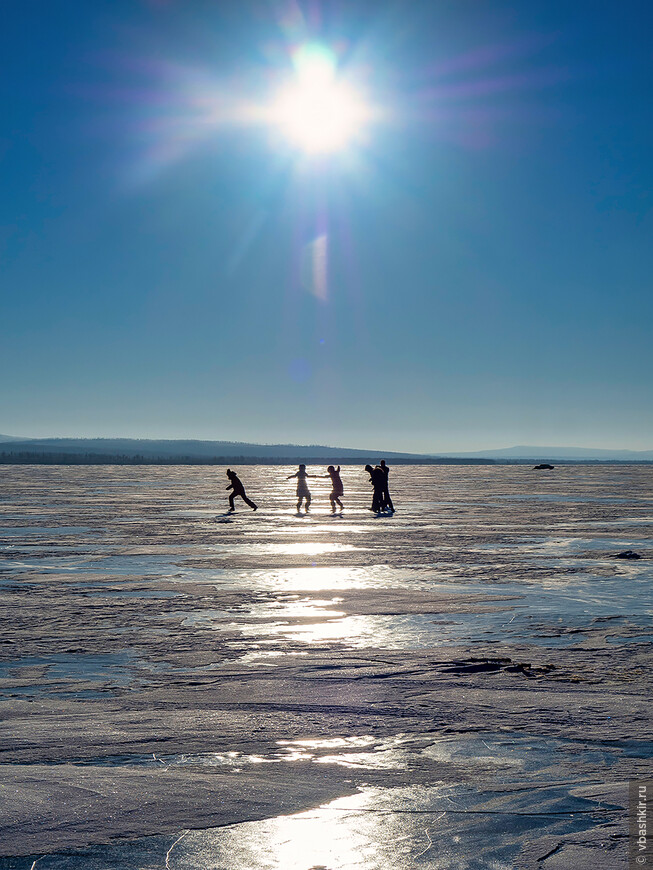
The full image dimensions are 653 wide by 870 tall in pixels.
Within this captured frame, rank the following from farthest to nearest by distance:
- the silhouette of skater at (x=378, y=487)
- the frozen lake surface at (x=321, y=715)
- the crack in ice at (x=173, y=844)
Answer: the silhouette of skater at (x=378, y=487), the frozen lake surface at (x=321, y=715), the crack in ice at (x=173, y=844)

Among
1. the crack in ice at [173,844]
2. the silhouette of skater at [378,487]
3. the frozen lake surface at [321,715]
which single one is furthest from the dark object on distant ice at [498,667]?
the silhouette of skater at [378,487]

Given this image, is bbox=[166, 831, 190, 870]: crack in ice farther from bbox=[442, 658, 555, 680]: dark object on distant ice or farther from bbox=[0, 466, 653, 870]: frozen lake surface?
bbox=[442, 658, 555, 680]: dark object on distant ice

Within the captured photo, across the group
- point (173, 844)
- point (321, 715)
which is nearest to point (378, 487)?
point (321, 715)

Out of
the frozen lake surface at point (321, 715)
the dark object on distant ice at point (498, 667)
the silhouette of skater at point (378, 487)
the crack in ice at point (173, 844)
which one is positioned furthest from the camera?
the silhouette of skater at point (378, 487)

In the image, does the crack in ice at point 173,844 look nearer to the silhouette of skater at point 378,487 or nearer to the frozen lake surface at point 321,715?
the frozen lake surface at point 321,715

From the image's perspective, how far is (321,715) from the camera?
20.2ft

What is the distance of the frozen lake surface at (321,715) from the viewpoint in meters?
4.12

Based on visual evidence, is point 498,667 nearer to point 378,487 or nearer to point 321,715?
point 321,715

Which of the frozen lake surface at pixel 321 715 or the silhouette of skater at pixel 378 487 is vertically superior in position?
the silhouette of skater at pixel 378 487

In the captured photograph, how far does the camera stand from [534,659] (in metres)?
7.97

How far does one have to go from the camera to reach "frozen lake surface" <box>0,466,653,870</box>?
13.5 ft

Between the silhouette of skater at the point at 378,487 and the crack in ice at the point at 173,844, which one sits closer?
the crack in ice at the point at 173,844

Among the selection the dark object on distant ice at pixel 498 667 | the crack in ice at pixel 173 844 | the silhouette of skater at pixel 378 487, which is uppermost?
the silhouette of skater at pixel 378 487

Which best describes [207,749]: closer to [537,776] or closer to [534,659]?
[537,776]
